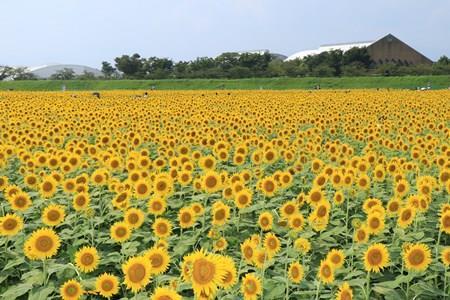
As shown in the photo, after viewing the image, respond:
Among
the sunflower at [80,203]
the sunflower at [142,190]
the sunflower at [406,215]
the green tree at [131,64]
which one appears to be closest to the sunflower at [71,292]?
the sunflower at [80,203]

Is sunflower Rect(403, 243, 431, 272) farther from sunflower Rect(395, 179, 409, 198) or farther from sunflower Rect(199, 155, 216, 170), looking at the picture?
sunflower Rect(199, 155, 216, 170)

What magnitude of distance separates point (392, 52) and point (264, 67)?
29.3 m

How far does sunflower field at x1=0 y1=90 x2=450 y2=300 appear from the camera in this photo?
145 inches

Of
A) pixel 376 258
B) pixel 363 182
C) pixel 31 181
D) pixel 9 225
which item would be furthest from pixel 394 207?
pixel 31 181

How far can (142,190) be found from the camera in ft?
19.1

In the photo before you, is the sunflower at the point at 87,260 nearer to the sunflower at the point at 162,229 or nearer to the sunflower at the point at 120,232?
the sunflower at the point at 120,232

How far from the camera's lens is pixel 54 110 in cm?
1819

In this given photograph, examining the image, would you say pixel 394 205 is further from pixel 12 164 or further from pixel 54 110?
pixel 54 110

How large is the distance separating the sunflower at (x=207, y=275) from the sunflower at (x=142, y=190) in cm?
342

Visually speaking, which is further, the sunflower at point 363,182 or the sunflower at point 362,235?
the sunflower at point 363,182

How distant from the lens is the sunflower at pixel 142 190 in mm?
5789

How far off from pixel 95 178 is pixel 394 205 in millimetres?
3366

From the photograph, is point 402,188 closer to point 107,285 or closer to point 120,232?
point 120,232

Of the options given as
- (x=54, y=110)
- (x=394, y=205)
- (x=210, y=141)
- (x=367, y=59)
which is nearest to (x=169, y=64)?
(x=367, y=59)
